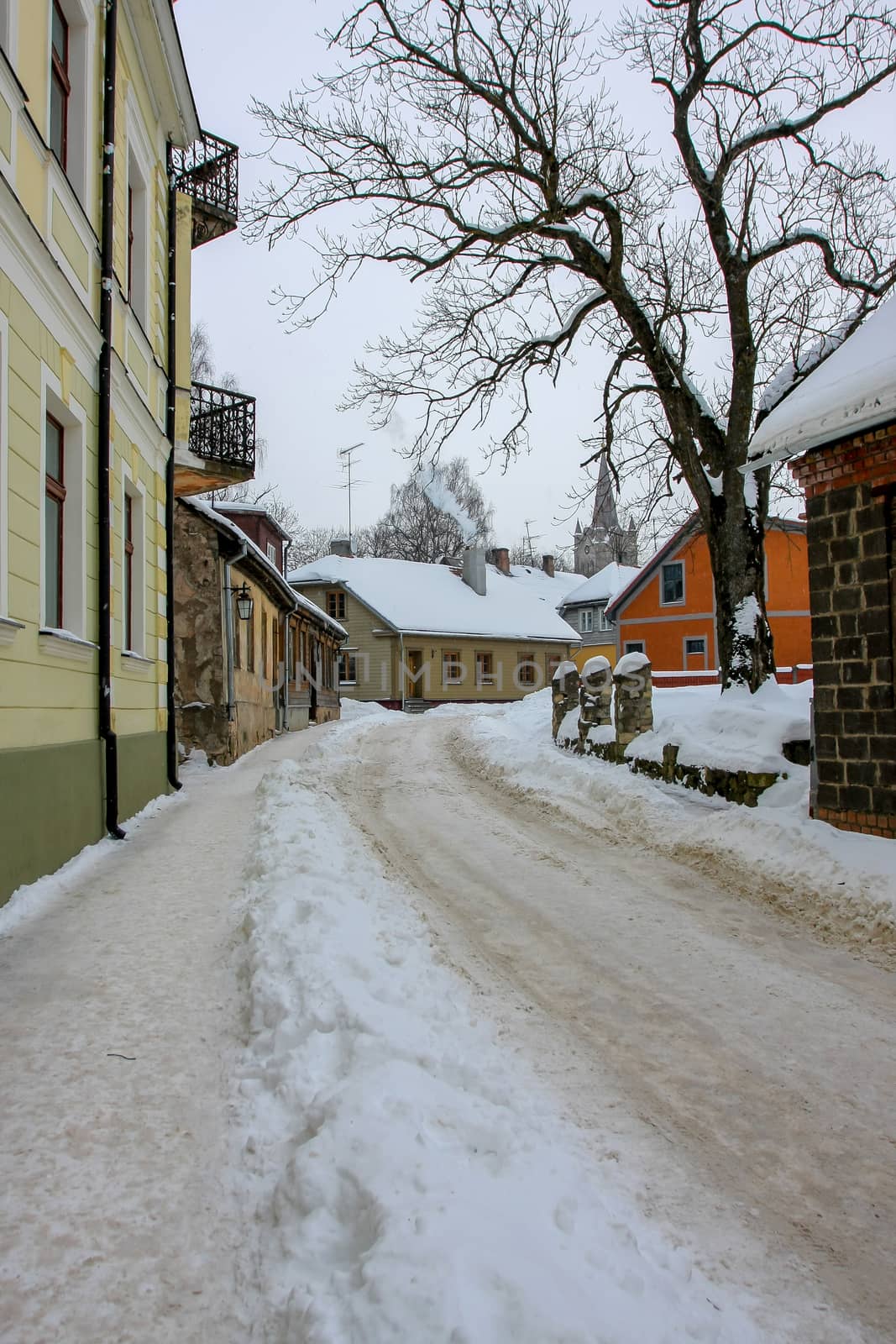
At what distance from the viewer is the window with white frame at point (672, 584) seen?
3133cm

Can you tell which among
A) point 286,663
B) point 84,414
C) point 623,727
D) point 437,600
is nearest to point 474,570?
point 437,600

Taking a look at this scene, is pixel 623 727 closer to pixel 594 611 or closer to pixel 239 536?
pixel 239 536

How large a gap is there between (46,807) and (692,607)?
27829mm

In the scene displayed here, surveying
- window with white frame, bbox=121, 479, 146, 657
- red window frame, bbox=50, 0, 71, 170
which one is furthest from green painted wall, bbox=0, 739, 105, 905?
red window frame, bbox=50, 0, 71, 170

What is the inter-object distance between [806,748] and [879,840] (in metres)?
1.89

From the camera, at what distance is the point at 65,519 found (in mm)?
7062

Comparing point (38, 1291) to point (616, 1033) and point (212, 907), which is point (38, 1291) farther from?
point (212, 907)

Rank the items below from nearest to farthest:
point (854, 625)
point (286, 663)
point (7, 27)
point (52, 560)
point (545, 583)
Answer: point (7, 27), point (854, 625), point (52, 560), point (286, 663), point (545, 583)

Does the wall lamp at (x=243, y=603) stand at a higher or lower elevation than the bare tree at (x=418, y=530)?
lower

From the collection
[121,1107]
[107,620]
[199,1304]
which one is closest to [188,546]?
[107,620]

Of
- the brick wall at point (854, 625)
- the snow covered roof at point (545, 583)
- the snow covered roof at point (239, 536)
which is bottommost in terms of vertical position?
the brick wall at point (854, 625)

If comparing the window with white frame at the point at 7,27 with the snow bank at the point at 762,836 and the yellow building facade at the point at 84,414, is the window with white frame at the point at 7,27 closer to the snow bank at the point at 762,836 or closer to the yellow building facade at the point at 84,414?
the yellow building facade at the point at 84,414

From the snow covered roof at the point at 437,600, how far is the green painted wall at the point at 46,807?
92.6 ft

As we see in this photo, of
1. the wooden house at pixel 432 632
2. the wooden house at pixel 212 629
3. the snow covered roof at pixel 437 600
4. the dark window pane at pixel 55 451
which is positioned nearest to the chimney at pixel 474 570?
the wooden house at pixel 432 632
